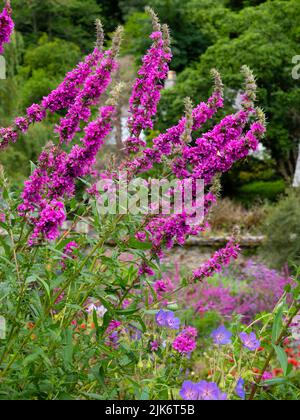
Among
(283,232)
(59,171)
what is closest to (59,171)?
(59,171)

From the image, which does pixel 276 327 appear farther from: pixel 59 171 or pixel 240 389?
pixel 59 171

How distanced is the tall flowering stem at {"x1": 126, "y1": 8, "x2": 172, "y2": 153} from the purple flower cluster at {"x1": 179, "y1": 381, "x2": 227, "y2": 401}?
829 mm

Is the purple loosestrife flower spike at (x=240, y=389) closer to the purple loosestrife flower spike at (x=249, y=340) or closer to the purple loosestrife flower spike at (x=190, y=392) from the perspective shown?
the purple loosestrife flower spike at (x=249, y=340)

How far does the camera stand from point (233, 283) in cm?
817

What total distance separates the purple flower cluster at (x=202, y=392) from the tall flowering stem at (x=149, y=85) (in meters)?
0.83

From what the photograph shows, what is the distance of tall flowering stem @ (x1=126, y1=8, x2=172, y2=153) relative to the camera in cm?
237

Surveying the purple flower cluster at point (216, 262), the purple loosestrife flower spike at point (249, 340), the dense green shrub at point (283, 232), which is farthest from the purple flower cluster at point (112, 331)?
the dense green shrub at point (283, 232)

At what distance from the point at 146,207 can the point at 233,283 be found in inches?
240

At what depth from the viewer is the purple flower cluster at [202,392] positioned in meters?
2.01

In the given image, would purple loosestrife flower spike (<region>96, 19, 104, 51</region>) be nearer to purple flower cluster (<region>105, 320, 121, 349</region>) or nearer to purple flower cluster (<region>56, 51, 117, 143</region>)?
purple flower cluster (<region>56, 51, 117, 143</region>)

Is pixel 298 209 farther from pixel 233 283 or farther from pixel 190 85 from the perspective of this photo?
pixel 190 85

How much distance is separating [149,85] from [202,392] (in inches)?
40.5

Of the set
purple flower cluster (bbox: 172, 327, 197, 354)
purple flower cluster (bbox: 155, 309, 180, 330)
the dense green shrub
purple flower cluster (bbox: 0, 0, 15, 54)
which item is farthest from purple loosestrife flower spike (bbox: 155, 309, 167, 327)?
the dense green shrub

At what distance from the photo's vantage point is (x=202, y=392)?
2021mm
